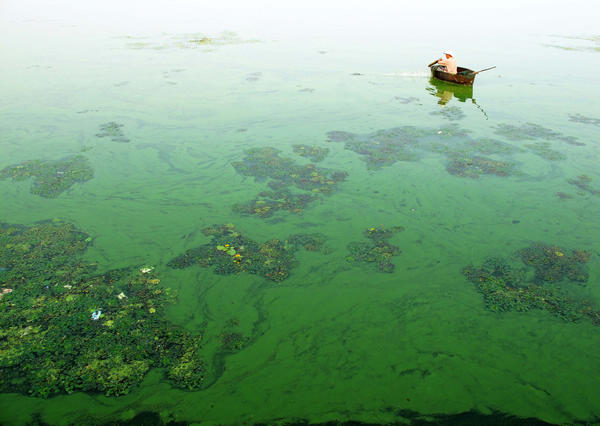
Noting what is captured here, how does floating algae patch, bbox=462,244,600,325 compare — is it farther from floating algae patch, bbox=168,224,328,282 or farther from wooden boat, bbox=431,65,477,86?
wooden boat, bbox=431,65,477,86

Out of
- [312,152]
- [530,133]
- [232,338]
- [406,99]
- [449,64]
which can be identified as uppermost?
[449,64]

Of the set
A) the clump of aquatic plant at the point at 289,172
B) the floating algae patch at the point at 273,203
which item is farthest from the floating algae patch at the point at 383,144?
the floating algae patch at the point at 273,203

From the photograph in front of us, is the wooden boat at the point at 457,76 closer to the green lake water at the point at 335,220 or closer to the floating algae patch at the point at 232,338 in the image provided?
the green lake water at the point at 335,220

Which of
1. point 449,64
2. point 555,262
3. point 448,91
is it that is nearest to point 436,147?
point 555,262

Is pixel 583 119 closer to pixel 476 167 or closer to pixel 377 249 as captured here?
pixel 476 167

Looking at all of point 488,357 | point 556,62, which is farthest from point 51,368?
point 556,62

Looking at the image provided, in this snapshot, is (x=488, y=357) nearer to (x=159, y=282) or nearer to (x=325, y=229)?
(x=325, y=229)

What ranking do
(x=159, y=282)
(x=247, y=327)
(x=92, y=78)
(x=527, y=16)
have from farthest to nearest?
(x=527, y=16), (x=92, y=78), (x=159, y=282), (x=247, y=327)
